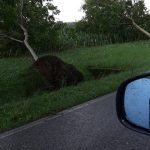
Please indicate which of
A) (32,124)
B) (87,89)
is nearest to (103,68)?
(87,89)

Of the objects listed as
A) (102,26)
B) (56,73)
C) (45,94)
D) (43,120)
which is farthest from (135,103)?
(102,26)

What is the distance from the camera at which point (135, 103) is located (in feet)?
8.02

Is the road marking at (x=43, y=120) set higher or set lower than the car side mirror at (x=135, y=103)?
lower

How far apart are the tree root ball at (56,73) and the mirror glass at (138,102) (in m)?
8.58

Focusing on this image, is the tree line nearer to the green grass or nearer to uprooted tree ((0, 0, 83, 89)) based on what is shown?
uprooted tree ((0, 0, 83, 89))

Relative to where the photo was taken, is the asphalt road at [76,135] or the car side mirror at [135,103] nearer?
the car side mirror at [135,103]

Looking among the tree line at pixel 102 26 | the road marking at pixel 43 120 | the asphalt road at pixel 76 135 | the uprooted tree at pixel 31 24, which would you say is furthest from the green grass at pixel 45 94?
the tree line at pixel 102 26

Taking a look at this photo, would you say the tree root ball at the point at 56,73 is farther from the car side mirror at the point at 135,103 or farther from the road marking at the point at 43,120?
the car side mirror at the point at 135,103

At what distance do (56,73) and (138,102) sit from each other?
9153 mm

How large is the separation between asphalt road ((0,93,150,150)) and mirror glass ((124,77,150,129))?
3.20 meters

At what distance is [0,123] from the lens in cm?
696

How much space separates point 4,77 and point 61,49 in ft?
31.2

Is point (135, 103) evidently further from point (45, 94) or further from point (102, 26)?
point (102, 26)

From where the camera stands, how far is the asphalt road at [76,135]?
5757mm
